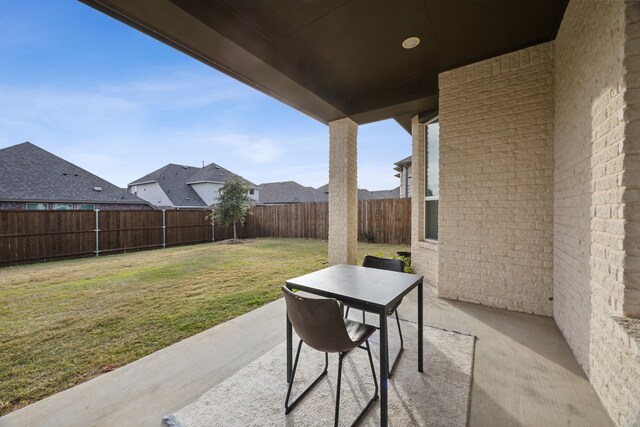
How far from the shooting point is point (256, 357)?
2.21 metres

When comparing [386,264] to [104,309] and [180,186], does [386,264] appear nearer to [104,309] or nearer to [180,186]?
[104,309]

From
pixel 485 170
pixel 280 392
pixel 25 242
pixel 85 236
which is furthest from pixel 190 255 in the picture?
pixel 485 170

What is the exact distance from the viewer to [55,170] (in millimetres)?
10742

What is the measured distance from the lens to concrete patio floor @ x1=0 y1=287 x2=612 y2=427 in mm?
1519

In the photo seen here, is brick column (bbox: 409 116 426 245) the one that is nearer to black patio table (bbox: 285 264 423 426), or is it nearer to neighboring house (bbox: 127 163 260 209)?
black patio table (bbox: 285 264 423 426)

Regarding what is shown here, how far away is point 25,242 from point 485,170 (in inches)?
439

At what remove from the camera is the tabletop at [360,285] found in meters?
1.49

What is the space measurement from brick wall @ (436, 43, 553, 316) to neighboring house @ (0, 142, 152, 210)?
44.2ft

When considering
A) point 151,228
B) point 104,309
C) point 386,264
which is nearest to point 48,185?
point 151,228

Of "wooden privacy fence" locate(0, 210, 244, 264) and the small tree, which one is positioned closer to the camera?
"wooden privacy fence" locate(0, 210, 244, 264)

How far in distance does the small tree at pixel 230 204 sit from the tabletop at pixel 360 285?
9386 mm

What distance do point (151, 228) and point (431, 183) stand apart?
32.8ft

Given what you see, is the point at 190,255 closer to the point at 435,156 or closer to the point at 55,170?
the point at 435,156

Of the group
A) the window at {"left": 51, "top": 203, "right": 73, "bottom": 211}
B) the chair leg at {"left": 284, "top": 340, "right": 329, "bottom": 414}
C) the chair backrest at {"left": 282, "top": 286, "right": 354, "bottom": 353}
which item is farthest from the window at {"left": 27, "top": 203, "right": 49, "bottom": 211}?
the chair backrest at {"left": 282, "top": 286, "right": 354, "bottom": 353}
